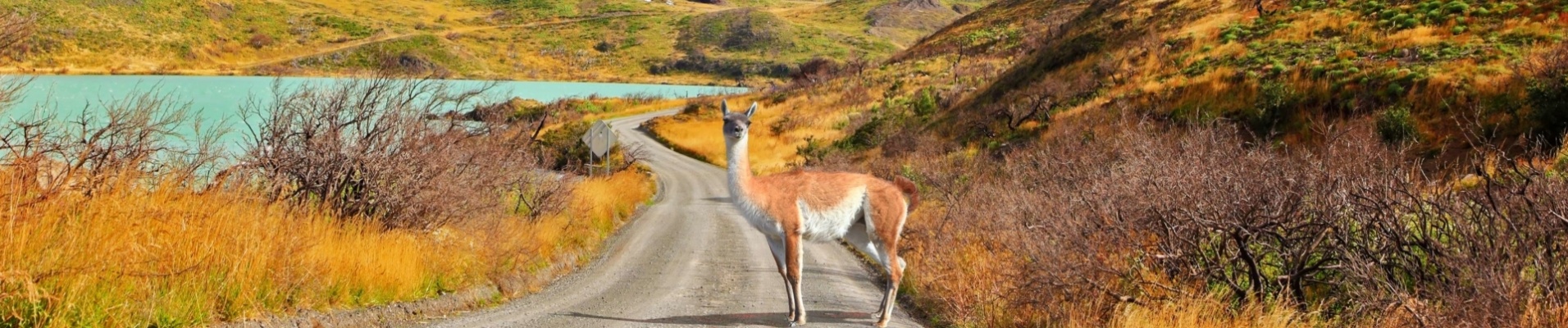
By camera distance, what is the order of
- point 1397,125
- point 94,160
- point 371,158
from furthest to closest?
1. point 1397,125
2. point 371,158
3. point 94,160

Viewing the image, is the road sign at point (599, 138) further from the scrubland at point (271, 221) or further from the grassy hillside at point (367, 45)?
the grassy hillside at point (367, 45)

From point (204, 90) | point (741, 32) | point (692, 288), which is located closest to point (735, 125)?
point (692, 288)

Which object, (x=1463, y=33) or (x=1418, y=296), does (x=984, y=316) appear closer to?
(x=1418, y=296)

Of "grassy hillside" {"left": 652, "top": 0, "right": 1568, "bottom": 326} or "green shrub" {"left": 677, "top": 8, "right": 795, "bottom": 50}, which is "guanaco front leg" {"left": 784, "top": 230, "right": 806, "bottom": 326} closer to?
"grassy hillside" {"left": 652, "top": 0, "right": 1568, "bottom": 326}

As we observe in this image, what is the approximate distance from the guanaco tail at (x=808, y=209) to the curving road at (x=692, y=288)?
760mm

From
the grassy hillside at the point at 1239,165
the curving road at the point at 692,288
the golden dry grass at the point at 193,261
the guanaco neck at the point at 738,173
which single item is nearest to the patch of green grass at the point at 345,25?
the grassy hillside at the point at 1239,165

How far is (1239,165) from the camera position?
27.6ft

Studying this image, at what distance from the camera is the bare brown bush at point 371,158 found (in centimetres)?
1108

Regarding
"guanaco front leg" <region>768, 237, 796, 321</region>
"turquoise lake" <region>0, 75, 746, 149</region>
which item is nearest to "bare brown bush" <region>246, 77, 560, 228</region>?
"turquoise lake" <region>0, 75, 746, 149</region>

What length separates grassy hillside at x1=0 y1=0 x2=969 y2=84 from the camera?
11194cm

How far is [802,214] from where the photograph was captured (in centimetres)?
779

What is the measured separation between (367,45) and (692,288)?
141922 mm

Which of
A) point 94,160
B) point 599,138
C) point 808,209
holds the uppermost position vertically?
point 94,160

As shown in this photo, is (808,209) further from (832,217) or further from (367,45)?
(367,45)
